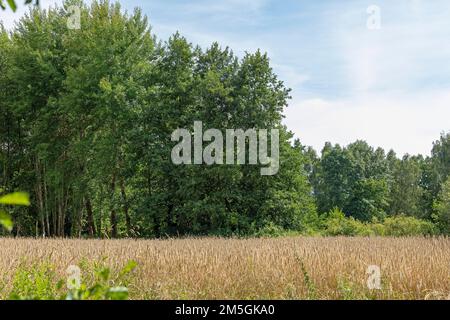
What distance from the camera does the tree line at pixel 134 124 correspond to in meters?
27.6

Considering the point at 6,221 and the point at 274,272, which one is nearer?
the point at 6,221

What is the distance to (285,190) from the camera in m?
28.5

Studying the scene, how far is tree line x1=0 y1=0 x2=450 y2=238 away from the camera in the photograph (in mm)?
27625

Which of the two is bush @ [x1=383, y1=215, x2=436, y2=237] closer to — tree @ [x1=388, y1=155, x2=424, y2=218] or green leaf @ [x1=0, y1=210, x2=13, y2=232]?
green leaf @ [x1=0, y1=210, x2=13, y2=232]

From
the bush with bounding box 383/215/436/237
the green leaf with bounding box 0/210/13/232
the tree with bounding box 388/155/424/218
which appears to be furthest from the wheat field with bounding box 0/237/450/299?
the tree with bounding box 388/155/424/218

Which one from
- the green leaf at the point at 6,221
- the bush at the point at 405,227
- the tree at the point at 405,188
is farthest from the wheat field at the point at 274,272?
the tree at the point at 405,188

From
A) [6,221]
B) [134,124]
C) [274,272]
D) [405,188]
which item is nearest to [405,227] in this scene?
[134,124]

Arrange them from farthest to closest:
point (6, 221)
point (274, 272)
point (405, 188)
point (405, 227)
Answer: point (405, 188) → point (405, 227) → point (274, 272) → point (6, 221)

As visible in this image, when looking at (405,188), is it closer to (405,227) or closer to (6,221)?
(405,227)

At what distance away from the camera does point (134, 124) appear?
29.6 meters

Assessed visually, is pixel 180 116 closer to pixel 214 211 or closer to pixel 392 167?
pixel 214 211

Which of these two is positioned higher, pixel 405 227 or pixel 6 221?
pixel 6 221

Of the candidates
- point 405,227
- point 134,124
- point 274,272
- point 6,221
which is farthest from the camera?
point 134,124

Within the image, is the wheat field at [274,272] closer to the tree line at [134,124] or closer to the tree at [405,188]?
the tree line at [134,124]
